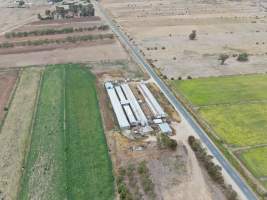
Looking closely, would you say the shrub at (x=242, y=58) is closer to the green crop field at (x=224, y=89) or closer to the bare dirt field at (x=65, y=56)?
the green crop field at (x=224, y=89)

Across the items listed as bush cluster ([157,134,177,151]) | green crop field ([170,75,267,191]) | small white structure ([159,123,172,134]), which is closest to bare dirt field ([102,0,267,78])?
green crop field ([170,75,267,191])

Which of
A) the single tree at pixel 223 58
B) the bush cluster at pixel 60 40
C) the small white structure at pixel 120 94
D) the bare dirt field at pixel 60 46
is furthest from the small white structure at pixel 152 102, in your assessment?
the bush cluster at pixel 60 40

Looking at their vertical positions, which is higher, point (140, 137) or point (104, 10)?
point (104, 10)

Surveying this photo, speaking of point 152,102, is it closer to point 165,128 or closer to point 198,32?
point 165,128

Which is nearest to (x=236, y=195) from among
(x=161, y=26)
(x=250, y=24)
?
(x=161, y=26)

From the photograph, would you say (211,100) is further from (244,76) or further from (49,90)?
(49,90)

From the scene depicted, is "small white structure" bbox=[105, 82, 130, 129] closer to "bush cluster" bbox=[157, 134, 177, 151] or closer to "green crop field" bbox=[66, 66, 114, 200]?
"green crop field" bbox=[66, 66, 114, 200]

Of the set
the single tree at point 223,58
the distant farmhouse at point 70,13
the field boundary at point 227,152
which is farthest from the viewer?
the distant farmhouse at point 70,13
